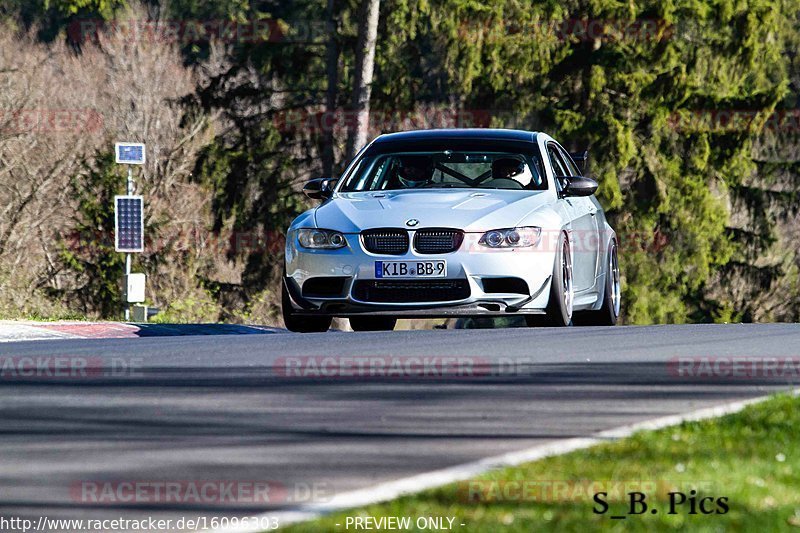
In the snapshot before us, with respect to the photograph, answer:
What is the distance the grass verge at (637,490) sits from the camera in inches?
213

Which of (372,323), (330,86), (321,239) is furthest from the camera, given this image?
(330,86)

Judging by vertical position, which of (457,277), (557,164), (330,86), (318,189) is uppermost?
(557,164)

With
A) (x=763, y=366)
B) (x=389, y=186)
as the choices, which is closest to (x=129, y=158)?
(x=389, y=186)

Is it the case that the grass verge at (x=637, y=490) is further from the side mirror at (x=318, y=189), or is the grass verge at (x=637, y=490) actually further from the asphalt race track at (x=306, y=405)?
the side mirror at (x=318, y=189)

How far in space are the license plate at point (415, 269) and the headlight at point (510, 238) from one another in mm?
401

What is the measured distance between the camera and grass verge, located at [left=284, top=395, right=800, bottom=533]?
17.7 feet

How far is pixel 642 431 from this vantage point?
742 cm

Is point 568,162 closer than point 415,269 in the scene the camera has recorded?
No

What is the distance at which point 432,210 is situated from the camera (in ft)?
44.9

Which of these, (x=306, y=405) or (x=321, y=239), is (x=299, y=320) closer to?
(x=321, y=239)

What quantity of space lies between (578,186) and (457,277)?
1.95m

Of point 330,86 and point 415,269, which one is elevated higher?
point 415,269

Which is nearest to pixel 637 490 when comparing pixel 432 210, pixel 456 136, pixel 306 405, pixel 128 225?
pixel 306 405

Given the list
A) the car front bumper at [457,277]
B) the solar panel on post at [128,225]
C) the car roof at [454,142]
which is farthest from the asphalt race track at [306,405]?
the solar panel on post at [128,225]
